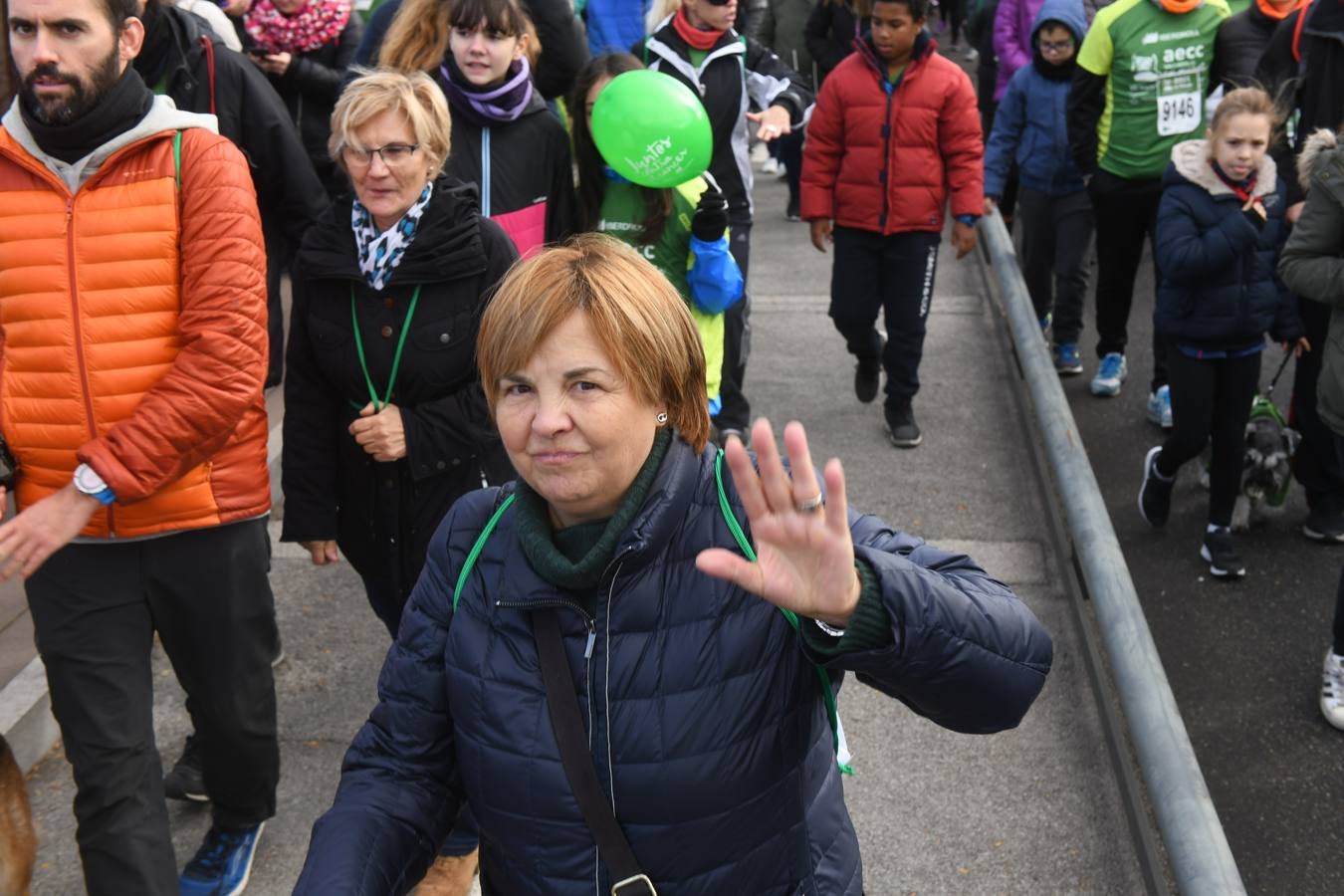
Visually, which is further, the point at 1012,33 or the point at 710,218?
the point at 1012,33

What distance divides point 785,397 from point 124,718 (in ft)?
15.6

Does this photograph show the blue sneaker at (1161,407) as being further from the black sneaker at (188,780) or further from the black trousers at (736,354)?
the black sneaker at (188,780)

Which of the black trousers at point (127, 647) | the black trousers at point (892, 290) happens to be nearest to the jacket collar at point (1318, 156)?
the black trousers at point (892, 290)

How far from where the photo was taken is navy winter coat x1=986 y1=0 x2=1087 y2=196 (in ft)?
25.6

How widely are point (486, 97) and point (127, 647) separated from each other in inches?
81.6

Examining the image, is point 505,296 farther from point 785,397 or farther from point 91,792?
point 785,397

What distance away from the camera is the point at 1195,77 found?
7.20m

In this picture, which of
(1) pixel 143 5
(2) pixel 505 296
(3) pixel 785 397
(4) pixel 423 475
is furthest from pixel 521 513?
(3) pixel 785 397

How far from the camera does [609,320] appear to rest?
2.09m

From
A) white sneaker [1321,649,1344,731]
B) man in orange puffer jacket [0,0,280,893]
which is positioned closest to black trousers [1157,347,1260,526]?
white sneaker [1321,649,1344,731]

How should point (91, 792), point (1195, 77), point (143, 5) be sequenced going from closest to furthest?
point (91, 792) → point (143, 5) → point (1195, 77)

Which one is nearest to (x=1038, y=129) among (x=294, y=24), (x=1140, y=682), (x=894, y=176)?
(x=894, y=176)

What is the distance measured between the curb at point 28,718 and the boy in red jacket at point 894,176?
3264 millimetres

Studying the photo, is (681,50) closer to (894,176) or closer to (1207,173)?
(894,176)
